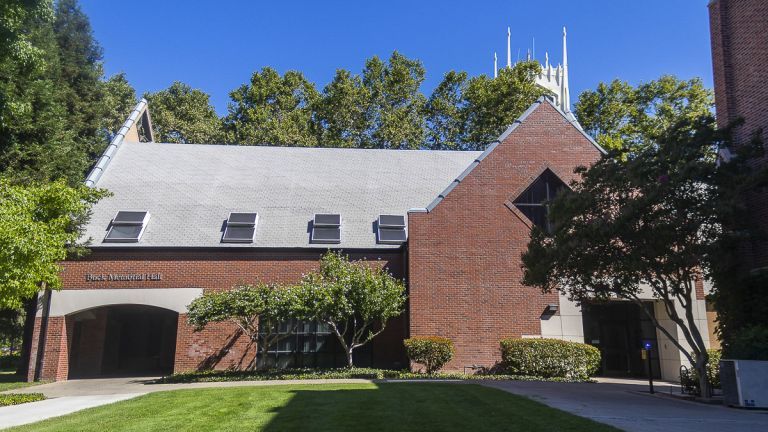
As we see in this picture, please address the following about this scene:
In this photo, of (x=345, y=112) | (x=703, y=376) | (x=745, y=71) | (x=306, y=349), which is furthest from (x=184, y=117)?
(x=703, y=376)

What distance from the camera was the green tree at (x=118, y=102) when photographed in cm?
3628

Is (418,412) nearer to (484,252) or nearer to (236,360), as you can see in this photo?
(484,252)

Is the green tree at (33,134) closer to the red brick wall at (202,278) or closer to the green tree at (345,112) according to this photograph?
the red brick wall at (202,278)

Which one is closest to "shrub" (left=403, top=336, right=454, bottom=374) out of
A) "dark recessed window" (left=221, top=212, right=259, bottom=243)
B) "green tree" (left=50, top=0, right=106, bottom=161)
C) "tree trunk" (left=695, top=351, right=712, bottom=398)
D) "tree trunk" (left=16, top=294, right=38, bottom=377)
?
"dark recessed window" (left=221, top=212, right=259, bottom=243)

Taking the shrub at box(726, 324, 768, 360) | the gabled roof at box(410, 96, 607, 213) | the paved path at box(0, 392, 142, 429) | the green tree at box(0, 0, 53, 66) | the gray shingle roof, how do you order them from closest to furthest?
the paved path at box(0, 392, 142, 429) < the shrub at box(726, 324, 768, 360) < the green tree at box(0, 0, 53, 66) < the gabled roof at box(410, 96, 607, 213) < the gray shingle roof

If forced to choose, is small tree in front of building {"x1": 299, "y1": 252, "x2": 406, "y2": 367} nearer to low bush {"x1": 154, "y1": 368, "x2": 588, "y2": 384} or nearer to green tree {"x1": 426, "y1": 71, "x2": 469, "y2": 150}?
low bush {"x1": 154, "y1": 368, "x2": 588, "y2": 384}

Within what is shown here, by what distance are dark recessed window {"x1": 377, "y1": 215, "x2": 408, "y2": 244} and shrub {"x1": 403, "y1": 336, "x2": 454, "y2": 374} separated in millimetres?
4524

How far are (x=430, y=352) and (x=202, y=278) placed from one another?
8267 millimetres

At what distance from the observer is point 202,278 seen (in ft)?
68.7

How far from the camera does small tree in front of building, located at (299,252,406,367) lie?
60.3 ft

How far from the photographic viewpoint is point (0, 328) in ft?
93.3

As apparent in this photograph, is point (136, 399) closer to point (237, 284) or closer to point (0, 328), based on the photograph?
point (237, 284)

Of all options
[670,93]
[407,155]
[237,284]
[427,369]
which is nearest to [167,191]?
[237,284]

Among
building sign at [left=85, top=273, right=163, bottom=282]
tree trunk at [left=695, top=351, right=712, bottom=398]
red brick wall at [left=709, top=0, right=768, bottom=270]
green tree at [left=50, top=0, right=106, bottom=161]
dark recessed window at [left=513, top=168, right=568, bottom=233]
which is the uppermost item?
green tree at [left=50, top=0, right=106, bottom=161]
